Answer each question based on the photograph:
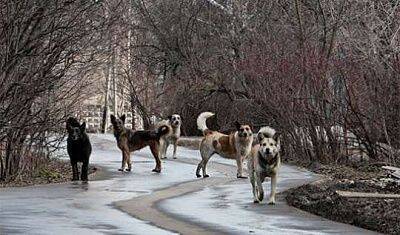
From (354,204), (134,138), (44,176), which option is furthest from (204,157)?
(354,204)

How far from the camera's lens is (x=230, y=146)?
22.2 metres

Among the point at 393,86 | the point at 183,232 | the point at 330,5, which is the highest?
the point at 330,5

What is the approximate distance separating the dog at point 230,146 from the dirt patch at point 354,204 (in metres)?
3.09

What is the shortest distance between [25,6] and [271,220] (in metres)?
6.85

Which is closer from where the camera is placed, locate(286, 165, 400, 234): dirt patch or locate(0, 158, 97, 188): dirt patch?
locate(286, 165, 400, 234): dirt patch

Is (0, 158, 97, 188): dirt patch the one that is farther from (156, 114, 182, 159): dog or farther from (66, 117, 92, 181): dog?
(156, 114, 182, 159): dog

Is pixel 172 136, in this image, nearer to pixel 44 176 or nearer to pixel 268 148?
pixel 44 176

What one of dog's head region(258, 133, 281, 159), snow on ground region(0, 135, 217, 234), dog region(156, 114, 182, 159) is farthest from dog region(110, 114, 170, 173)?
dog's head region(258, 133, 281, 159)

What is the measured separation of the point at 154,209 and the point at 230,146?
776cm

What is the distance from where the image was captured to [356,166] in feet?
78.9

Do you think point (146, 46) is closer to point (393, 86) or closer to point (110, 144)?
point (110, 144)

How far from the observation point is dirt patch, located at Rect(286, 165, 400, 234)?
41.6ft

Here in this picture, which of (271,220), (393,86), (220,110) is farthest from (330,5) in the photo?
(271,220)

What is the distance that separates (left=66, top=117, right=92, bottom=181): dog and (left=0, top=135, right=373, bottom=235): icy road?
0.49 metres
